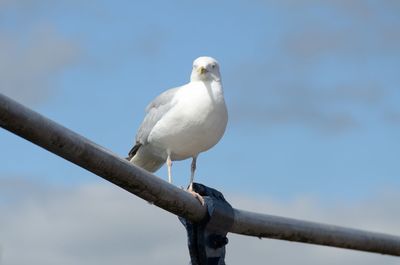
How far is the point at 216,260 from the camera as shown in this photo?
2.78 meters

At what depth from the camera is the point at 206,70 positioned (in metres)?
5.50

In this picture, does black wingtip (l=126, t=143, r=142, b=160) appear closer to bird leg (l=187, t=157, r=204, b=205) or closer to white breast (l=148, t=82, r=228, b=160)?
white breast (l=148, t=82, r=228, b=160)

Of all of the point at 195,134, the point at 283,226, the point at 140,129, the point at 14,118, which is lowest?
the point at 14,118

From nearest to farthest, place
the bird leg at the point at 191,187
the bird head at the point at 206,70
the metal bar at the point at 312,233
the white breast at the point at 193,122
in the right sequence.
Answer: the bird leg at the point at 191,187 → the metal bar at the point at 312,233 → the white breast at the point at 193,122 → the bird head at the point at 206,70

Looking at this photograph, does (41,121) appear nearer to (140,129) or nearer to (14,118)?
(14,118)

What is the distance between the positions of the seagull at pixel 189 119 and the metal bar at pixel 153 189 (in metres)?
1.61

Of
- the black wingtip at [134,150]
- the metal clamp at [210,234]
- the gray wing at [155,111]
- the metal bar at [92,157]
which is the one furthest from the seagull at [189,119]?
the metal bar at [92,157]

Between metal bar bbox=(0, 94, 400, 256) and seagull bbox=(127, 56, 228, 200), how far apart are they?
1606 millimetres

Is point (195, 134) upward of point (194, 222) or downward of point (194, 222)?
upward

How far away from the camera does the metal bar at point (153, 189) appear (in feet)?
6.35

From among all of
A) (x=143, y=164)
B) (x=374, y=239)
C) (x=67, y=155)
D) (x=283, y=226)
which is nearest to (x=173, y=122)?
(x=143, y=164)

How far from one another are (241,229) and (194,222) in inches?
7.1

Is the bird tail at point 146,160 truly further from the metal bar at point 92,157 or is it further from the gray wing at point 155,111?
the metal bar at point 92,157

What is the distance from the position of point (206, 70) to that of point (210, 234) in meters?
2.76
